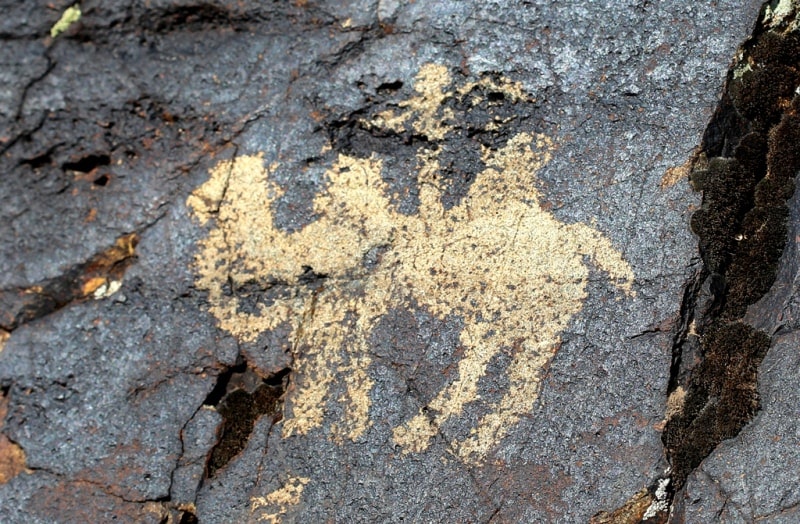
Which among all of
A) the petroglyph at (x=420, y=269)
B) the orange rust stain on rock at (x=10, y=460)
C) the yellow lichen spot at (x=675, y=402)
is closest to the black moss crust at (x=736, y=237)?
the yellow lichen spot at (x=675, y=402)

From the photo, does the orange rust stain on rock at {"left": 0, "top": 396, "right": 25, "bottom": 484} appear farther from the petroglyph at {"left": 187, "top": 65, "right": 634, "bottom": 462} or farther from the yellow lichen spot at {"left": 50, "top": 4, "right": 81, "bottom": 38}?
the yellow lichen spot at {"left": 50, "top": 4, "right": 81, "bottom": 38}

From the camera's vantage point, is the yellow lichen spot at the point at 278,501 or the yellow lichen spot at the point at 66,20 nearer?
the yellow lichen spot at the point at 66,20

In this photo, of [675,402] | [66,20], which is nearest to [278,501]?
[675,402]

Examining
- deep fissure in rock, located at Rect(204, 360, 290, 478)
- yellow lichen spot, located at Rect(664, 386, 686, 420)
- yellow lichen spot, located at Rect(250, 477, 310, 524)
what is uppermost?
yellow lichen spot, located at Rect(664, 386, 686, 420)

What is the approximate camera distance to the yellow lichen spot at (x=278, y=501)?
1474mm

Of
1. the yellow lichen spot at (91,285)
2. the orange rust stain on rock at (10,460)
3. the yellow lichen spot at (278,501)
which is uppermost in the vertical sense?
the yellow lichen spot at (91,285)

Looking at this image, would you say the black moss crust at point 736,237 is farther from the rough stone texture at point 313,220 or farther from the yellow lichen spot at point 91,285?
the yellow lichen spot at point 91,285

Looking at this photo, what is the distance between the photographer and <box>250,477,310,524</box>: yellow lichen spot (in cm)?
147

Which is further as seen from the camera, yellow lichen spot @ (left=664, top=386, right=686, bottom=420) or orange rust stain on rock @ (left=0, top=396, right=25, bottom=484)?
yellow lichen spot @ (left=664, top=386, right=686, bottom=420)

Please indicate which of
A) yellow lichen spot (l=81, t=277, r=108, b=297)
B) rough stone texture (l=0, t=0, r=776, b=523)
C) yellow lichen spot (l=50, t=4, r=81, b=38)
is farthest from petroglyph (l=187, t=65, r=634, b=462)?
yellow lichen spot (l=50, t=4, r=81, b=38)

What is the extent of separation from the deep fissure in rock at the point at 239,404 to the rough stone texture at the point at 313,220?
0.02 meters

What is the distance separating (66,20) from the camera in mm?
1367

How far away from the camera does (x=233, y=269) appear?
4.76ft

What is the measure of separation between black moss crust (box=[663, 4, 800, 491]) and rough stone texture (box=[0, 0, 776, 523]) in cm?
5
